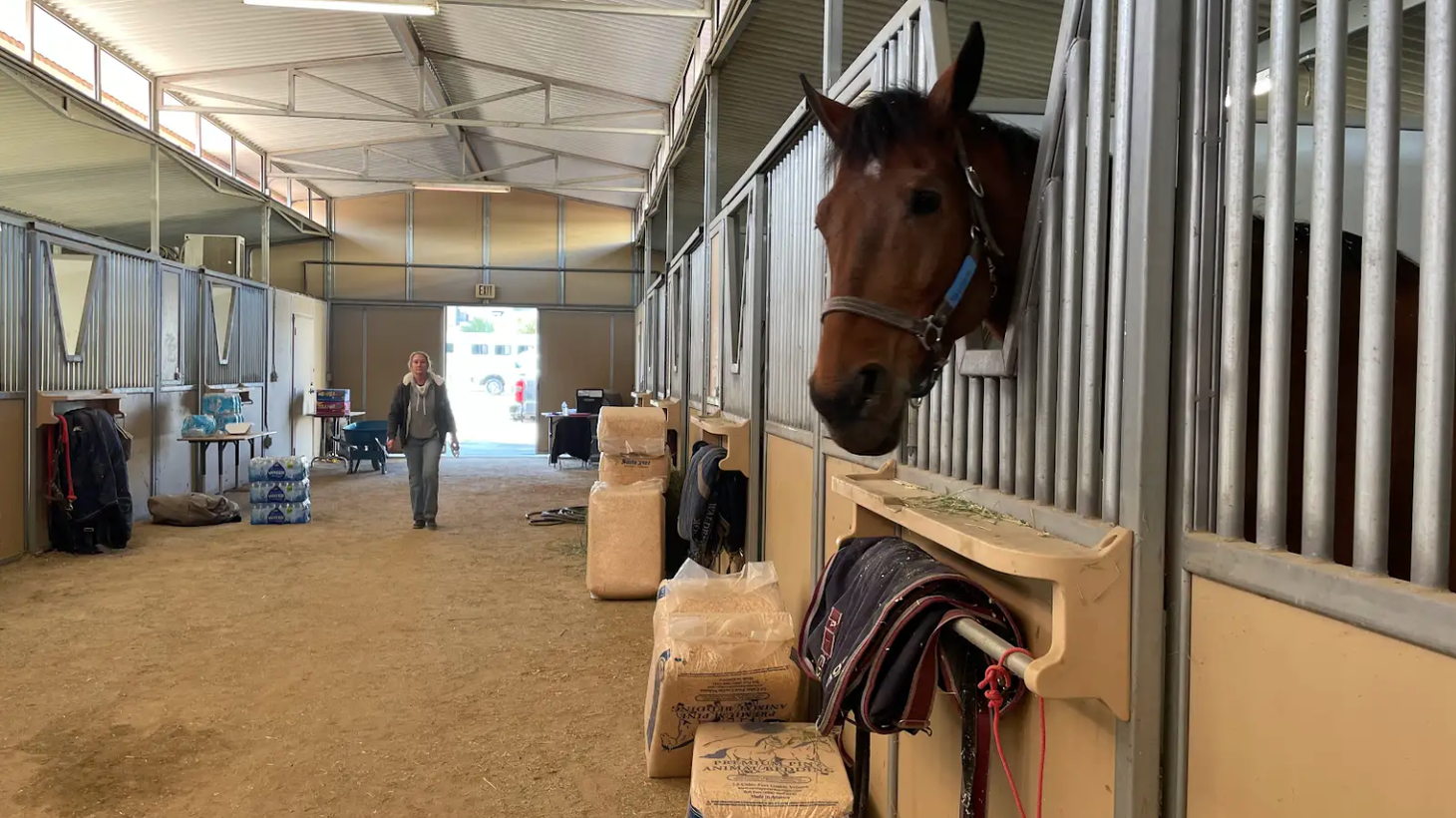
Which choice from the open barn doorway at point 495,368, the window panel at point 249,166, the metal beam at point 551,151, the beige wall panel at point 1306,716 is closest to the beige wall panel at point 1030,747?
the beige wall panel at point 1306,716

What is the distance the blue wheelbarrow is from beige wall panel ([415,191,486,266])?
383 centimetres

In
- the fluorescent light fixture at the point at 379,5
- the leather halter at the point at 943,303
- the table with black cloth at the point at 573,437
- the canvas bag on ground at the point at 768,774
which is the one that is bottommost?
the canvas bag on ground at the point at 768,774

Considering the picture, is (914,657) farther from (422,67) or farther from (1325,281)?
(422,67)

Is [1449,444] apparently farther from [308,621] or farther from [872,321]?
[308,621]

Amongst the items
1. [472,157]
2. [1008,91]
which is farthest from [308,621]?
[472,157]

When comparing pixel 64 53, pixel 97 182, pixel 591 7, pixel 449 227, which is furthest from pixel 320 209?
pixel 591 7

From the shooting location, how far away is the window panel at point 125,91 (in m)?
7.47

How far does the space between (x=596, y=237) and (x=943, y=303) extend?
13.2 m

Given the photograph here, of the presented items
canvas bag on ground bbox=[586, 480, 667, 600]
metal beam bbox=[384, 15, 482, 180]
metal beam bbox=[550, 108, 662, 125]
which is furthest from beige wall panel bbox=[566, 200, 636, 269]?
canvas bag on ground bbox=[586, 480, 667, 600]

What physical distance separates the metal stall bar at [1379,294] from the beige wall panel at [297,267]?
14.5 m

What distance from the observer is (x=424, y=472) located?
668 centimetres

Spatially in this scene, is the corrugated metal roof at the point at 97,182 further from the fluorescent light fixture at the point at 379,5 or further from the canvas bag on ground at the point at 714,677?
the canvas bag on ground at the point at 714,677

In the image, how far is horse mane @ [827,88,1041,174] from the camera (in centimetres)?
128

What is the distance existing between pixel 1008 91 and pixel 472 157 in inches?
324
